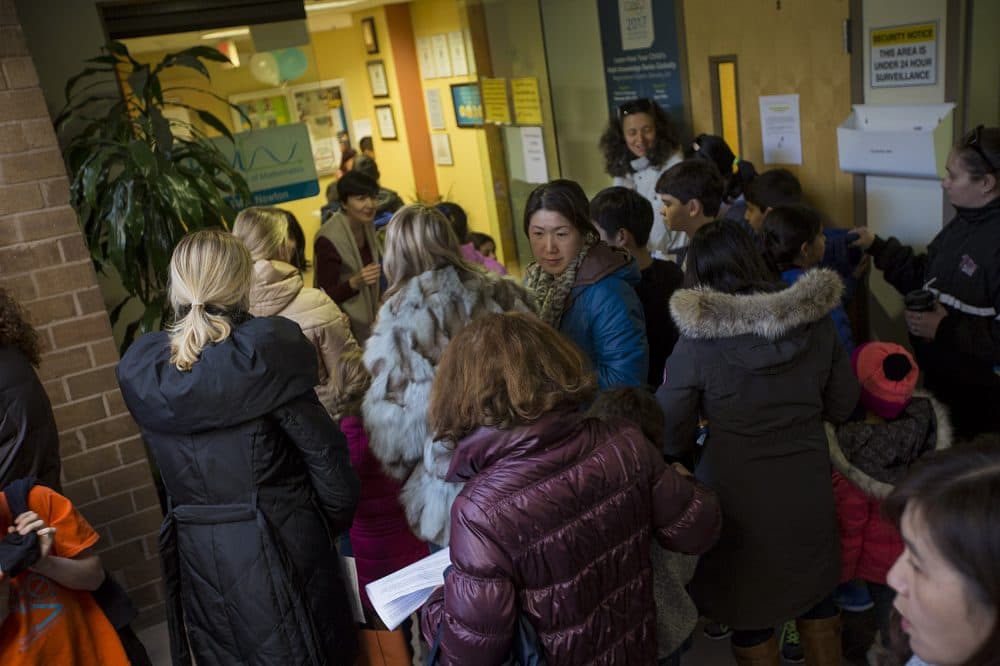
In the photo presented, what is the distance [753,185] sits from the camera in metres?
4.14

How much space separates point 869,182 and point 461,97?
16.6ft

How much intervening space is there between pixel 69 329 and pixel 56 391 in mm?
237

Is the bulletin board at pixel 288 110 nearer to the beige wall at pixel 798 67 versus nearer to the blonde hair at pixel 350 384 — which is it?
the beige wall at pixel 798 67

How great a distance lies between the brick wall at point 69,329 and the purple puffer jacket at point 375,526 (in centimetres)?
134

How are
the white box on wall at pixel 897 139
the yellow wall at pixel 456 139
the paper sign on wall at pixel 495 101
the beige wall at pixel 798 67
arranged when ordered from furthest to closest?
the yellow wall at pixel 456 139 → the paper sign on wall at pixel 495 101 → the beige wall at pixel 798 67 → the white box on wall at pixel 897 139

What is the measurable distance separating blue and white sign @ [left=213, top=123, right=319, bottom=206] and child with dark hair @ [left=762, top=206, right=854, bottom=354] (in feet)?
10.1

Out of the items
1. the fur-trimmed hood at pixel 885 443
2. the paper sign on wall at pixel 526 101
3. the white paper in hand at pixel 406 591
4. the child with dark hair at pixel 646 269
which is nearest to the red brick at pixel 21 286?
the white paper in hand at pixel 406 591

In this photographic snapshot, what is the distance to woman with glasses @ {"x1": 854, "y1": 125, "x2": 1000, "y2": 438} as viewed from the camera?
9.52 feet

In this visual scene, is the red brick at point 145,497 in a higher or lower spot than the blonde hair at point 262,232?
lower

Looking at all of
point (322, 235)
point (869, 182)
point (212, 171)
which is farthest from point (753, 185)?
point (212, 171)

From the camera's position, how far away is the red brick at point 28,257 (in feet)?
10.2

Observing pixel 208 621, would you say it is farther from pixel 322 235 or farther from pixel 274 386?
pixel 322 235

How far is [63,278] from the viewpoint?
10.5ft

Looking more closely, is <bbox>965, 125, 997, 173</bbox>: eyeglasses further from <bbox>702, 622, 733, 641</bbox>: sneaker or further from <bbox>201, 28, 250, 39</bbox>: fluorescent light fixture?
<bbox>201, 28, 250, 39</bbox>: fluorescent light fixture
